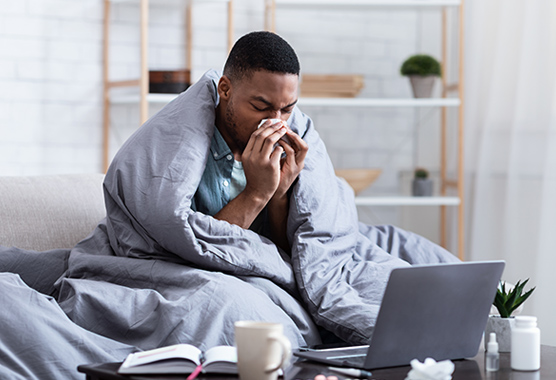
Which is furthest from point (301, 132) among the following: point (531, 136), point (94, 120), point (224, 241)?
point (94, 120)

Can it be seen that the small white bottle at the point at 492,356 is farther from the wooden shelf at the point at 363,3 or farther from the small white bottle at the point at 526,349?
the wooden shelf at the point at 363,3

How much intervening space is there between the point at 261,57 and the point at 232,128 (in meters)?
0.20

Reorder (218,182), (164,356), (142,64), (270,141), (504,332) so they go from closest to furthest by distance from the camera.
A: (164,356) < (504,332) < (270,141) < (218,182) < (142,64)

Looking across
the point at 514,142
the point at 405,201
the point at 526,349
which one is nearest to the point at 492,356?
the point at 526,349

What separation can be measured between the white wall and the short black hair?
5.38 ft

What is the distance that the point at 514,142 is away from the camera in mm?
3059

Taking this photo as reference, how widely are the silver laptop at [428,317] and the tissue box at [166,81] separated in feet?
6.90

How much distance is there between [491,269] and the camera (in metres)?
1.28

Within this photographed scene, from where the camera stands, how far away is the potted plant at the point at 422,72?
341cm

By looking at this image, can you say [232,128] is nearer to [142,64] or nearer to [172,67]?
[142,64]

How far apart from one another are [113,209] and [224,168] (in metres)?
0.30

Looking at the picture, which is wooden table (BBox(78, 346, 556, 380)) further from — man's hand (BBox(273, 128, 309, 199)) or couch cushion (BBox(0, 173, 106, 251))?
couch cushion (BBox(0, 173, 106, 251))

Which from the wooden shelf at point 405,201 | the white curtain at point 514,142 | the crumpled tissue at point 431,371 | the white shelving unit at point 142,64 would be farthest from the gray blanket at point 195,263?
the wooden shelf at point 405,201

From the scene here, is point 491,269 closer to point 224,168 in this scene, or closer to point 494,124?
point 224,168
